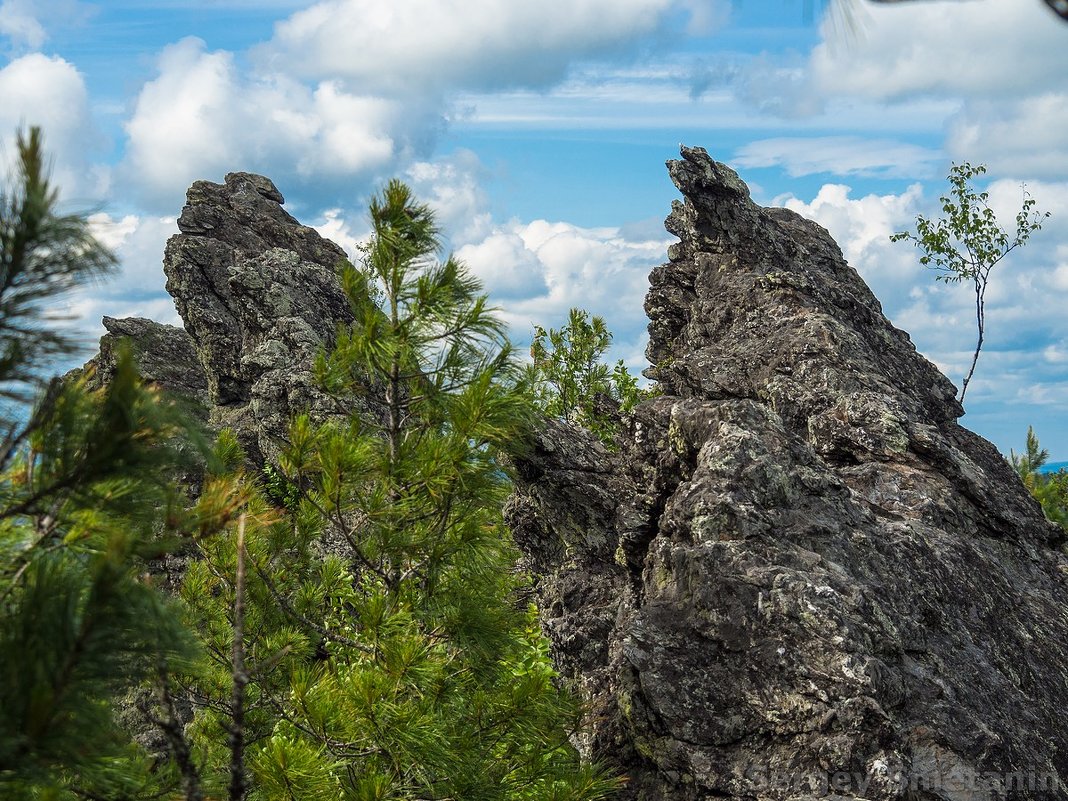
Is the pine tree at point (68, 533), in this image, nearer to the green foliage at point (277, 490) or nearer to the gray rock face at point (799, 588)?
the gray rock face at point (799, 588)

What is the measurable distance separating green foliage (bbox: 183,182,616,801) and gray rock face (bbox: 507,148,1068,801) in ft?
3.70

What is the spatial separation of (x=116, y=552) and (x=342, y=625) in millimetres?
9550

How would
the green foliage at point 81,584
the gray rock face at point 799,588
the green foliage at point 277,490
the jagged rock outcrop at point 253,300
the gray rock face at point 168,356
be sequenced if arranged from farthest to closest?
the gray rock face at point 168,356 < the jagged rock outcrop at point 253,300 < the green foliage at point 277,490 < the gray rock face at point 799,588 < the green foliage at point 81,584

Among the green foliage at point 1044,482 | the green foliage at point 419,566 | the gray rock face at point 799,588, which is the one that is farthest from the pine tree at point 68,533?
the green foliage at point 1044,482

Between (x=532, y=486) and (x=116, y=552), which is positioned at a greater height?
(x=532, y=486)

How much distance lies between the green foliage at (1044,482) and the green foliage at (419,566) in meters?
17.8

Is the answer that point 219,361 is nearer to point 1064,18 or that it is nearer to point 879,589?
point 879,589

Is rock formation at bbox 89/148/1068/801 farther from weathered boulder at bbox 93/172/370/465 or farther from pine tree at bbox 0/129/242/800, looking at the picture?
weathered boulder at bbox 93/172/370/465

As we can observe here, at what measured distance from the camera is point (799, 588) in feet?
28.1

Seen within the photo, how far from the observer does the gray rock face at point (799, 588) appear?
26.7ft

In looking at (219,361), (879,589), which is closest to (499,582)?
(879,589)

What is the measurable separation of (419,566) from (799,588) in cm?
379

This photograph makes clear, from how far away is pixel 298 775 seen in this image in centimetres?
737

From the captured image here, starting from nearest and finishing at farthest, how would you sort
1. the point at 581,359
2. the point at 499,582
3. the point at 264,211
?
the point at 499,582, the point at 581,359, the point at 264,211
